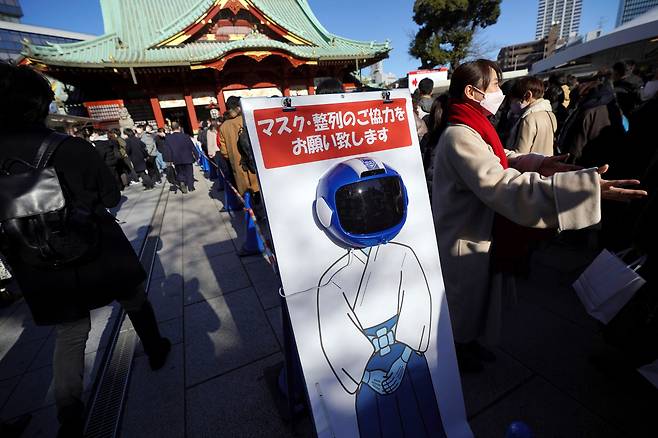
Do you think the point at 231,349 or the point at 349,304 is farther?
the point at 231,349

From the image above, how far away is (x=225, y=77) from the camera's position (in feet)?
44.5

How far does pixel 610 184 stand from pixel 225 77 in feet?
50.0

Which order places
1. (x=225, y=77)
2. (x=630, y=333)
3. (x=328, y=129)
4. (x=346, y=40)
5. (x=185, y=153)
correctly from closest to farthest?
(x=328, y=129), (x=630, y=333), (x=185, y=153), (x=225, y=77), (x=346, y=40)

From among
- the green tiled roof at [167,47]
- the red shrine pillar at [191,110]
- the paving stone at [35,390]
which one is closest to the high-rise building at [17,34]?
the green tiled roof at [167,47]

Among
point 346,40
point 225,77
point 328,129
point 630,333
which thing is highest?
point 346,40

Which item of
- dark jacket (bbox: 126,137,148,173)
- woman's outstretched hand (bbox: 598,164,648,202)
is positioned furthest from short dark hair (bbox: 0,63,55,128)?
dark jacket (bbox: 126,137,148,173)

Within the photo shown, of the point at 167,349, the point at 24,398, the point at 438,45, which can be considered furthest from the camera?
the point at 438,45

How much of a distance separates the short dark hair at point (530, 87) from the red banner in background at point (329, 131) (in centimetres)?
216

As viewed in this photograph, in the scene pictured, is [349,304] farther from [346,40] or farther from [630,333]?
[346,40]

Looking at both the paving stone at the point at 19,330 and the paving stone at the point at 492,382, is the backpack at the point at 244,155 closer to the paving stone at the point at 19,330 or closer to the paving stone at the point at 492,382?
the paving stone at the point at 19,330

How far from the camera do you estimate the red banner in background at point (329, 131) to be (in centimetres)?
105

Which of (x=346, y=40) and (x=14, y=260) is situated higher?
(x=346, y=40)

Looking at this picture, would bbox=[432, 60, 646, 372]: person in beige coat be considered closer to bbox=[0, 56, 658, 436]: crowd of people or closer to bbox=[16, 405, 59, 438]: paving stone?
bbox=[0, 56, 658, 436]: crowd of people

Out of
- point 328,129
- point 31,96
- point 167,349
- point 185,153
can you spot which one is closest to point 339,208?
point 328,129
